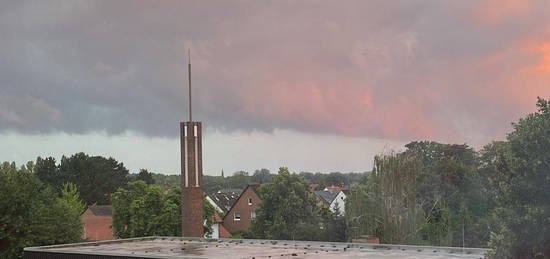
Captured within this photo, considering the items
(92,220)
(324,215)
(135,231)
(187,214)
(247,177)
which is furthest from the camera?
(247,177)

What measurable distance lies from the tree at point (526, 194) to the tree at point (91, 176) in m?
71.8

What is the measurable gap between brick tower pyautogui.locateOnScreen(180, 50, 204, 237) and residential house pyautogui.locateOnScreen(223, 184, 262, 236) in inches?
1176

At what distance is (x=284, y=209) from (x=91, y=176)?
106 feet

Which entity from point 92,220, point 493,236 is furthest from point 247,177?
point 493,236

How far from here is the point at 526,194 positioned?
14.0m

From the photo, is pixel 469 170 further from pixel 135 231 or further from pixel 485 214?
pixel 135 231

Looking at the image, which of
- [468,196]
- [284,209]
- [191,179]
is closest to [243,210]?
[284,209]

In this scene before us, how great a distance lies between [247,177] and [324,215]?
114049 mm

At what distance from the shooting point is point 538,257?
45.0 ft

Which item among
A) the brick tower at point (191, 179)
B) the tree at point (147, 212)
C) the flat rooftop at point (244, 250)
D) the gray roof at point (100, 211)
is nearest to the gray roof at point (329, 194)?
the gray roof at point (100, 211)

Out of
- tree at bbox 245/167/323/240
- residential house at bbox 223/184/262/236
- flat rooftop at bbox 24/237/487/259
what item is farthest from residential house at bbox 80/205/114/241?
flat rooftop at bbox 24/237/487/259

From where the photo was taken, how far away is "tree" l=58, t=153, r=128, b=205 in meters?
81.5

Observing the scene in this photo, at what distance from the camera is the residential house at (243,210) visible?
2859 inches

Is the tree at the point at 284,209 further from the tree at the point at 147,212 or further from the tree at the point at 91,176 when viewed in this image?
the tree at the point at 91,176
